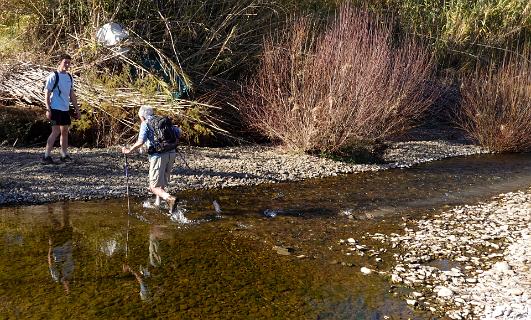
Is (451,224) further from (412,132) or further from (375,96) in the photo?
(412,132)

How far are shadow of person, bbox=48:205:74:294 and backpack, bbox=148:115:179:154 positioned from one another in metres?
1.53

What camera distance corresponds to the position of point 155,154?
781 centimetres

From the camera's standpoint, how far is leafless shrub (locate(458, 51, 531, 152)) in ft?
46.6

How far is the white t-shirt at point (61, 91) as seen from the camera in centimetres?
896

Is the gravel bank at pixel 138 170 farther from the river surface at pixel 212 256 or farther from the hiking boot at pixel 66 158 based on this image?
the river surface at pixel 212 256

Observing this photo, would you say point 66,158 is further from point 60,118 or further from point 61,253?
point 61,253

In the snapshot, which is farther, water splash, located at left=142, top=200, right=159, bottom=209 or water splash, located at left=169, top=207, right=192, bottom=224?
water splash, located at left=142, top=200, right=159, bottom=209

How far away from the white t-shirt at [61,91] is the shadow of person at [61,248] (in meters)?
1.85

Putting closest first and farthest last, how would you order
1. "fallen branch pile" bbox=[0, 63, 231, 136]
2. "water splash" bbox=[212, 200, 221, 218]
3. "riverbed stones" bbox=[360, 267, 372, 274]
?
"riverbed stones" bbox=[360, 267, 372, 274] < "water splash" bbox=[212, 200, 221, 218] < "fallen branch pile" bbox=[0, 63, 231, 136]

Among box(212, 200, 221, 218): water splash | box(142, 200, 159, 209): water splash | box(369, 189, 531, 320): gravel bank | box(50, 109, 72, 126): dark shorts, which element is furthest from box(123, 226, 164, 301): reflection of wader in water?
box(50, 109, 72, 126): dark shorts

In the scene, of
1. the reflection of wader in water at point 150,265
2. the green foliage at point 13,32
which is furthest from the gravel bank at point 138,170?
the green foliage at point 13,32

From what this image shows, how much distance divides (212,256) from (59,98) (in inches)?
167

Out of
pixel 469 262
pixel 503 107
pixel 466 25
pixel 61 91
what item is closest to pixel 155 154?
pixel 61 91

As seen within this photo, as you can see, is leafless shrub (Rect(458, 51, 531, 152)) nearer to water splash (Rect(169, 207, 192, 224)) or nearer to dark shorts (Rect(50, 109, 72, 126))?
water splash (Rect(169, 207, 192, 224))
